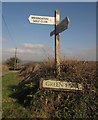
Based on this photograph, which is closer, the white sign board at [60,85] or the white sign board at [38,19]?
the white sign board at [60,85]

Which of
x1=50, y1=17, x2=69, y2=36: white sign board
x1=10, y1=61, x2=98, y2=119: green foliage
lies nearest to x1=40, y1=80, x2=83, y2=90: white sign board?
x1=10, y1=61, x2=98, y2=119: green foliage

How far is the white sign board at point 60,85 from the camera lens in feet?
19.1

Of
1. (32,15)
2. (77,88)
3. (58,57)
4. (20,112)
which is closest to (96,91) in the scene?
(77,88)

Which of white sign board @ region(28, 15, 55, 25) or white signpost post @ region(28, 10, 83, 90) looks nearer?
white signpost post @ region(28, 10, 83, 90)

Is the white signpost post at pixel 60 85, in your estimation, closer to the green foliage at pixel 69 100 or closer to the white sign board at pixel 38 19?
the green foliage at pixel 69 100

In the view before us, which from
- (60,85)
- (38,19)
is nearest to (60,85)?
(60,85)

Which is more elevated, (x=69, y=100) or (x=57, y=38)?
(x=57, y=38)

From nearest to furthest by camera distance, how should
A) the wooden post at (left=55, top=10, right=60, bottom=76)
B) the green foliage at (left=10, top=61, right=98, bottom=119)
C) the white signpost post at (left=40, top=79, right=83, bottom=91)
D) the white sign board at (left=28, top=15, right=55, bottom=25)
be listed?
the green foliage at (left=10, top=61, right=98, bottom=119), the white signpost post at (left=40, top=79, right=83, bottom=91), the wooden post at (left=55, top=10, right=60, bottom=76), the white sign board at (left=28, top=15, right=55, bottom=25)

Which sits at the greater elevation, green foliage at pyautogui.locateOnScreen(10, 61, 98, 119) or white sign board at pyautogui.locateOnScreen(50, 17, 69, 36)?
white sign board at pyautogui.locateOnScreen(50, 17, 69, 36)

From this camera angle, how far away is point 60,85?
19.1 feet

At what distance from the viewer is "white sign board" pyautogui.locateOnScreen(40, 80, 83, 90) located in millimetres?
5812

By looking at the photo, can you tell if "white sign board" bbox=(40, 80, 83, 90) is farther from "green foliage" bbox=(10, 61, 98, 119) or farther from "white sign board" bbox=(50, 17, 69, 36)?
"white sign board" bbox=(50, 17, 69, 36)

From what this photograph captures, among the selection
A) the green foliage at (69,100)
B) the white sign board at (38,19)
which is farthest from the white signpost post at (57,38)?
the green foliage at (69,100)

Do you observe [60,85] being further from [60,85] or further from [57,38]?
[57,38]
